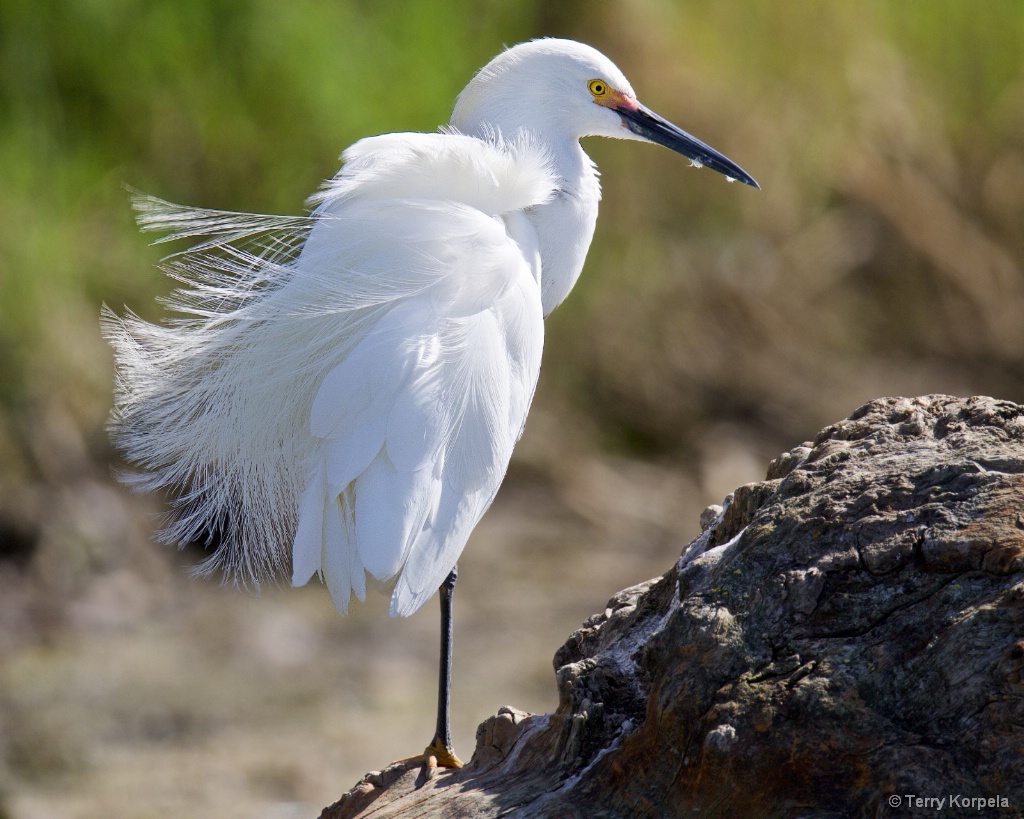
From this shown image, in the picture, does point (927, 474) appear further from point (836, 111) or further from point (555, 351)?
point (836, 111)

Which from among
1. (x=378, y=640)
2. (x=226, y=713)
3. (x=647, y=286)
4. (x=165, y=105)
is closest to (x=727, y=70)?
(x=647, y=286)

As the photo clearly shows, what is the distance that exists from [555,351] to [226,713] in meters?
2.62

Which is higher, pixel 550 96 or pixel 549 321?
pixel 549 321

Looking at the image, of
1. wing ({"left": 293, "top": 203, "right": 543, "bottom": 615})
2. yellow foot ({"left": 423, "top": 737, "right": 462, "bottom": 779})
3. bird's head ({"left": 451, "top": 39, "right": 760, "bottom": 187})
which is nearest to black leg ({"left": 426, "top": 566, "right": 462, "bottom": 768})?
yellow foot ({"left": 423, "top": 737, "right": 462, "bottom": 779})

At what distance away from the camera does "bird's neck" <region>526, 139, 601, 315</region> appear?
112 inches

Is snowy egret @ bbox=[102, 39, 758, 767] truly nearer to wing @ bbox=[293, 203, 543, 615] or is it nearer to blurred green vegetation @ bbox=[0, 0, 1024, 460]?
wing @ bbox=[293, 203, 543, 615]

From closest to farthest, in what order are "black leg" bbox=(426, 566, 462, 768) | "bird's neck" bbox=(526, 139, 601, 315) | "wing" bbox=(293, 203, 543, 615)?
"wing" bbox=(293, 203, 543, 615) < "black leg" bbox=(426, 566, 462, 768) < "bird's neck" bbox=(526, 139, 601, 315)

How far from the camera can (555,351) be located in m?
6.49

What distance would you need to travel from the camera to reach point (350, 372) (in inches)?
90.7

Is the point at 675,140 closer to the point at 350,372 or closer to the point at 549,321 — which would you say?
the point at 350,372

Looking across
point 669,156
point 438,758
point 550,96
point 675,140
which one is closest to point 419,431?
point 438,758

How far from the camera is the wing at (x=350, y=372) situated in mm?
2262

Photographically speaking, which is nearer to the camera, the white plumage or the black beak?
the white plumage

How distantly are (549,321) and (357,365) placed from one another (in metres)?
4.13
